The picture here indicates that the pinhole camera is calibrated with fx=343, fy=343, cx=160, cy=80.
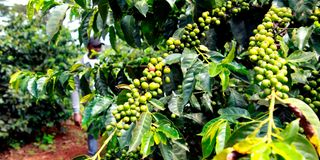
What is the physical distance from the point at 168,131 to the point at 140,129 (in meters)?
0.09

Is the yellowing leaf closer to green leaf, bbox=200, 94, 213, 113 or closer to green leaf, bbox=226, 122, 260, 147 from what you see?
green leaf, bbox=226, 122, 260, 147

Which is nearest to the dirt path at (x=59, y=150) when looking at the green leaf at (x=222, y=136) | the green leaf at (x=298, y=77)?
the green leaf at (x=298, y=77)

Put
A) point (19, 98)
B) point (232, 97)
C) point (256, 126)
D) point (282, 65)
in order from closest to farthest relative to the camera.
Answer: point (256, 126), point (282, 65), point (232, 97), point (19, 98)

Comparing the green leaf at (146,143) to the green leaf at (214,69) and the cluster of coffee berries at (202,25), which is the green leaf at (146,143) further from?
the cluster of coffee berries at (202,25)

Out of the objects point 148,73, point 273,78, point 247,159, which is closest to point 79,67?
point 148,73

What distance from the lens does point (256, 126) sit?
75 cm

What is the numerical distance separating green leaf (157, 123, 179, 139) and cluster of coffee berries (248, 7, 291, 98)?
11.8 inches

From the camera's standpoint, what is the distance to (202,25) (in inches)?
54.3

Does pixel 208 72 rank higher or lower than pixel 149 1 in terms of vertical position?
lower

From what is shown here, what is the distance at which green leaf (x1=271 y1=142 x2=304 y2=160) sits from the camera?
1.91ft

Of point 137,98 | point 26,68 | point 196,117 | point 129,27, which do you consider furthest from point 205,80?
point 26,68

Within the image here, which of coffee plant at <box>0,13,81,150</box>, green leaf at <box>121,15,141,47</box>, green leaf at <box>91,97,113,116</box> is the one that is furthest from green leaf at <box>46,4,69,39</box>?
coffee plant at <box>0,13,81,150</box>

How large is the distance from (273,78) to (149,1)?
783 millimetres

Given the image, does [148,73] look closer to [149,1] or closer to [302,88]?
[149,1]
